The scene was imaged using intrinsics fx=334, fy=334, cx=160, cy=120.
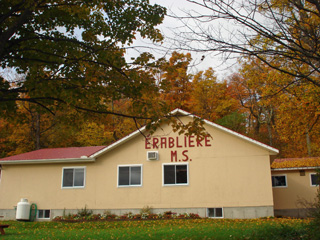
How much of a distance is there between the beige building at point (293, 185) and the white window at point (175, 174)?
239 inches

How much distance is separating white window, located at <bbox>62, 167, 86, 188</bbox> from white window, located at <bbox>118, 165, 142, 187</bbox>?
233cm

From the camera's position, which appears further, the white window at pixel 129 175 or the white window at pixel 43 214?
the white window at pixel 43 214

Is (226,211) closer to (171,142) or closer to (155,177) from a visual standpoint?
(155,177)

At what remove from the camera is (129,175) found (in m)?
19.4

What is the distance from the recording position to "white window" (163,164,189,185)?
61.3 feet

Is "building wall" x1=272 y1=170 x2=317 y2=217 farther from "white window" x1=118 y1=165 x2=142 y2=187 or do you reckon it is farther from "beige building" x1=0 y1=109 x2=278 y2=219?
"white window" x1=118 y1=165 x2=142 y2=187

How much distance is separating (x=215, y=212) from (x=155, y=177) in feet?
12.5

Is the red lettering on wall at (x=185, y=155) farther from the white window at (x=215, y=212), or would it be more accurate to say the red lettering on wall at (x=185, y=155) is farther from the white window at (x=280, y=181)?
the white window at (x=280, y=181)

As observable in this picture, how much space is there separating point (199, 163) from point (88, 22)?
11194 millimetres

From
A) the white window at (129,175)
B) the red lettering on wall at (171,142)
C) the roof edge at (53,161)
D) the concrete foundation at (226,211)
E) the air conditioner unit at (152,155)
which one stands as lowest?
the concrete foundation at (226,211)

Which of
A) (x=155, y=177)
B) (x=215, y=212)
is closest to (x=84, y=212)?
(x=155, y=177)

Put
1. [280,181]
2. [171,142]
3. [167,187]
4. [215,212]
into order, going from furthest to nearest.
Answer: [280,181] < [171,142] < [167,187] < [215,212]

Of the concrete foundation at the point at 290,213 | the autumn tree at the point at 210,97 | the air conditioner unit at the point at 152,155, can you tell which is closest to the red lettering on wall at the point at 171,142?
the air conditioner unit at the point at 152,155

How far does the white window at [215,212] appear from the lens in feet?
58.6
